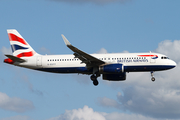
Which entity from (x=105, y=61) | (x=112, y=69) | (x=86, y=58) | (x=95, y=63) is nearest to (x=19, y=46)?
(x=86, y=58)

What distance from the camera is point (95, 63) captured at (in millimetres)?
56938

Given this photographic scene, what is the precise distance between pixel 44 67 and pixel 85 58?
26.2 feet

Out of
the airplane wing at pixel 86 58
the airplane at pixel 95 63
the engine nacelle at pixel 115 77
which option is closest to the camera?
the airplane wing at pixel 86 58

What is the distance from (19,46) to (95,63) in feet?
48.9

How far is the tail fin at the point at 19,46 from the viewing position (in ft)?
203

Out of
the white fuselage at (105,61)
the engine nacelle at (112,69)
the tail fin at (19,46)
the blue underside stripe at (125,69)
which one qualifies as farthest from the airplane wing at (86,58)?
the tail fin at (19,46)

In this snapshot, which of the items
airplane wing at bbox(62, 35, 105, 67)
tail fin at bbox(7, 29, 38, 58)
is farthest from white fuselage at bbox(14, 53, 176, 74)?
tail fin at bbox(7, 29, 38, 58)

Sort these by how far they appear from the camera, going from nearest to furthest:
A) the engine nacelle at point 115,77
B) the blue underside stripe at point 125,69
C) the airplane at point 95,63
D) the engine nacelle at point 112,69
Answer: the engine nacelle at point 112,69 < the airplane at point 95,63 < the blue underside stripe at point 125,69 < the engine nacelle at point 115,77

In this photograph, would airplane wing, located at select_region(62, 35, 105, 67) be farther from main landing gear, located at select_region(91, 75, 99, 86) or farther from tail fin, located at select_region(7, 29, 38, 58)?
tail fin, located at select_region(7, 29, 38, 58)

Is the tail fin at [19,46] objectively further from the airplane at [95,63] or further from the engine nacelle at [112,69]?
the engine nacelle at [112,69]

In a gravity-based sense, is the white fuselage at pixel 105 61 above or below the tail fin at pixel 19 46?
below

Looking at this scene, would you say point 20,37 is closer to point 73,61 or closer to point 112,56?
point 73,61

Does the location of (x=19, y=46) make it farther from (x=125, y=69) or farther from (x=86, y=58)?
(x=125, y=69)

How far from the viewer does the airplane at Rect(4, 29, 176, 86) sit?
56562 millimetres
